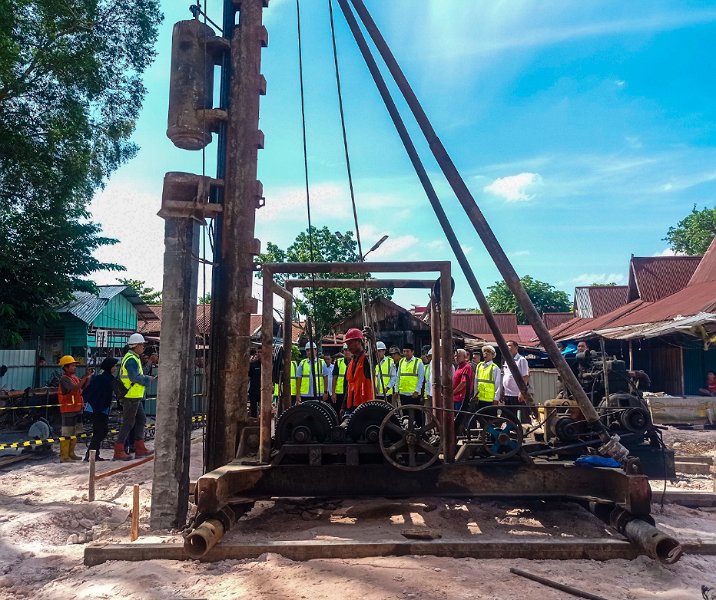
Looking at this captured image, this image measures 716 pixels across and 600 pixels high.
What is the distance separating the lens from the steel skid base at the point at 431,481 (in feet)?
17.5

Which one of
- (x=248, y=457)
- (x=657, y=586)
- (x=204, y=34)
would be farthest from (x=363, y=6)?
(x=657, y=586)

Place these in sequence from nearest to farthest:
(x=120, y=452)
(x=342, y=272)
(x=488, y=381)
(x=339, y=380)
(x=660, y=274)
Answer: (x=342, y=272) < (x=120, y=452) < (x=488, y=381) < (x=339, y=380) < (x=660, y=274)

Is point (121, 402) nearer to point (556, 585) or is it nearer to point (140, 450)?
point (140, 450)

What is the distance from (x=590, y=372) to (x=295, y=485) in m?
5.07

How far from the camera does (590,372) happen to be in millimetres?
8562

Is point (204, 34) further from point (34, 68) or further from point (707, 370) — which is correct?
point (707, 370)

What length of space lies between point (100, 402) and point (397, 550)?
6884 millimetres

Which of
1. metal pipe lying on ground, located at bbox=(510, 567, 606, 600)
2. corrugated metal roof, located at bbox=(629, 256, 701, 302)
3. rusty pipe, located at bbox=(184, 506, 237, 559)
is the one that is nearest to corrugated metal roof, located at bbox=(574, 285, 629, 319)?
corrugated metal roof, located at bbox=(629, 256, 701, 302)

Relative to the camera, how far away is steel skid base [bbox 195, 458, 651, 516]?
534cm

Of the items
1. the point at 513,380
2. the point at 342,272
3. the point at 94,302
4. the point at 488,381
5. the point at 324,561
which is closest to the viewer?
the point at 324,561

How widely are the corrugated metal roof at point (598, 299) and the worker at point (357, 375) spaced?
1133 inches

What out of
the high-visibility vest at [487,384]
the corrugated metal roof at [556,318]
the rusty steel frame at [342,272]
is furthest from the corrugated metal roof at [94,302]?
the corrugated metal roof at [556,318]

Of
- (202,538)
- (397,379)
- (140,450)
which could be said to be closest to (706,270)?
(397,379)

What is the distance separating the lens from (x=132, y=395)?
9.28 meters
